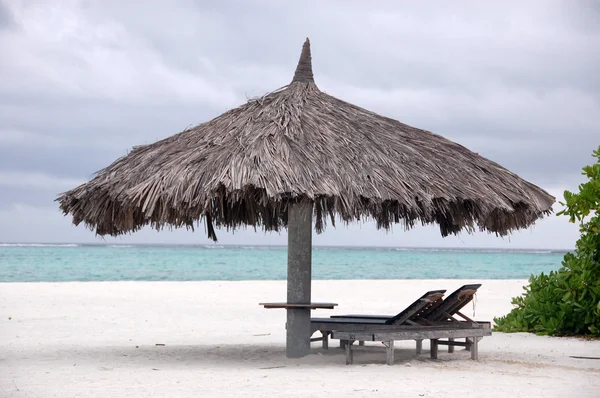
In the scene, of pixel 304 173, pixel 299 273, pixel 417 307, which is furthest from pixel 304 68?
pixel 417 307

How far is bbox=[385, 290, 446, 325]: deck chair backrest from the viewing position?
722cm

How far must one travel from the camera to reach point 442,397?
5.73 meters

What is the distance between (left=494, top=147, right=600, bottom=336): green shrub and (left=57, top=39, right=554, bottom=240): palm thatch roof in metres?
1.35

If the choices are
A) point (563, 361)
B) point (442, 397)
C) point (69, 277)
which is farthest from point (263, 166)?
point (69, 277)

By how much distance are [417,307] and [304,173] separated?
64.6 inches

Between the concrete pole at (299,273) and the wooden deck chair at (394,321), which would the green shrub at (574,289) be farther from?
the concrete pole at (299,273)

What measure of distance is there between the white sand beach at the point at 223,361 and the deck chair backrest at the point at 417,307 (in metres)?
0.40

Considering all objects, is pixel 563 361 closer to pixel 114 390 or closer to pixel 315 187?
pixel 315 187

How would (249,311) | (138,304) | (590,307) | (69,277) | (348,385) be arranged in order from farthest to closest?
1. (69,277)
2. (138,304)
3. (249,311)
4. (590,307)
5. (348,385)

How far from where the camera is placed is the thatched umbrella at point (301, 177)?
675cm

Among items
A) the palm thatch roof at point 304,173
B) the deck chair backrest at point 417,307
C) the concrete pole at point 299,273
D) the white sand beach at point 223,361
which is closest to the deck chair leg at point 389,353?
the white sand beach at point 223,361

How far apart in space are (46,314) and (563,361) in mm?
8365

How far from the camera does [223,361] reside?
25.9 feet

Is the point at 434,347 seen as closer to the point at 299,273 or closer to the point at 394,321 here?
the point at 394,321
